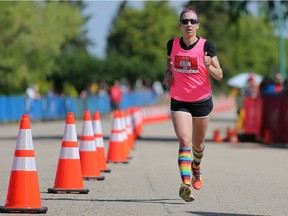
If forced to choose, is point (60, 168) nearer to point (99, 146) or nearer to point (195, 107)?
point (195, 107)

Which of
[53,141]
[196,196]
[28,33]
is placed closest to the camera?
[196,196]

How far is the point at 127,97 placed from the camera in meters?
66.2

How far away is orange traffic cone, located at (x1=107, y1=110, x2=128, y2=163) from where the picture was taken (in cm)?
1791

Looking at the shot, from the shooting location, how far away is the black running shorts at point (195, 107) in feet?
37.2

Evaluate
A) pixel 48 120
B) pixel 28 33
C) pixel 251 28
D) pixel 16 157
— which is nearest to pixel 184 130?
pixel 16 157

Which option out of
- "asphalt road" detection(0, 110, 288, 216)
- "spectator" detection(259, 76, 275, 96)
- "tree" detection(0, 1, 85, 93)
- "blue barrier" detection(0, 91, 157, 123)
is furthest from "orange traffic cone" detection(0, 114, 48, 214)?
"tree" detection(0, 1, 85, 93)

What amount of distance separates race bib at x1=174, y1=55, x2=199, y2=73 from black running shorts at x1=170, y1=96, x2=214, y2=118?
35 cm

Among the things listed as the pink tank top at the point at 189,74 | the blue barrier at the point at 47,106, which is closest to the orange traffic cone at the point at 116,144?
the pink tank top at the point at 189,74

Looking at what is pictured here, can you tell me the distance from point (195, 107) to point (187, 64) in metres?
0.48

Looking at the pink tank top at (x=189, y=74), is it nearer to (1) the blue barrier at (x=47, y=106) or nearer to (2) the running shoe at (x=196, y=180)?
(2) the running shoe at (x=196, y=180)

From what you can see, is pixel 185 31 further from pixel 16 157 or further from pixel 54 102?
pixel 54 102

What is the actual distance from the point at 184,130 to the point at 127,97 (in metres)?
55.0

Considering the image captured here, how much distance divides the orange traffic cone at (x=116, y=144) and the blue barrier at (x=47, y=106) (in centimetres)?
2585

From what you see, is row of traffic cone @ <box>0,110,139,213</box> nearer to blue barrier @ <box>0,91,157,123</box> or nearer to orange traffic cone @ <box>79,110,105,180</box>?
orange traffic cone @ <box>79,110,105,180</box>
